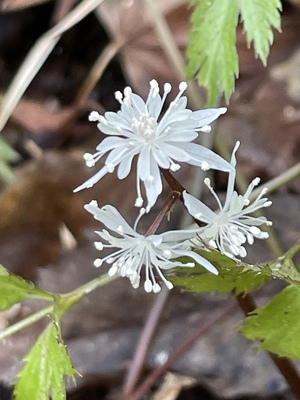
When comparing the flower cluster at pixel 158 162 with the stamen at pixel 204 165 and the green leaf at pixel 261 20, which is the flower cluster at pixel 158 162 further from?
the green leaf at pixel 261 20

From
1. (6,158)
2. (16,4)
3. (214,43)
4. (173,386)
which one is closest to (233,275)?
(214,43)

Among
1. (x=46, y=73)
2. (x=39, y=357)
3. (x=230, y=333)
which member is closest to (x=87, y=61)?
(x=46, y=73)

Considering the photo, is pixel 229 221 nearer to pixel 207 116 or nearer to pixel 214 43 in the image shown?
pixel 207 116

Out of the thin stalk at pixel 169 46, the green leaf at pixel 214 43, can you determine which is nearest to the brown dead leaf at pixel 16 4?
the thin stalk at pixel 169 46

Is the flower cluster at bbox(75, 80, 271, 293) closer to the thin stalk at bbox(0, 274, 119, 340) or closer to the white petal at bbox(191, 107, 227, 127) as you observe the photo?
the white petal at bbox(191, 107, 227, 127)

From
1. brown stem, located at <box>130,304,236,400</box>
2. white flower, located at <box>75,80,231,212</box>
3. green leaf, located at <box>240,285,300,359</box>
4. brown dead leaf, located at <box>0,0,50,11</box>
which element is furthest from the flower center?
brown dead leaf, located at <box>0,0,50,11</box>

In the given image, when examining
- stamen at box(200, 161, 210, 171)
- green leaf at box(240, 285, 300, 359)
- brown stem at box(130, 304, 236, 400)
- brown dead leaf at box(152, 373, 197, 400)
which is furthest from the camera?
brown dead leaf at box(152, 373, 197, 400)
